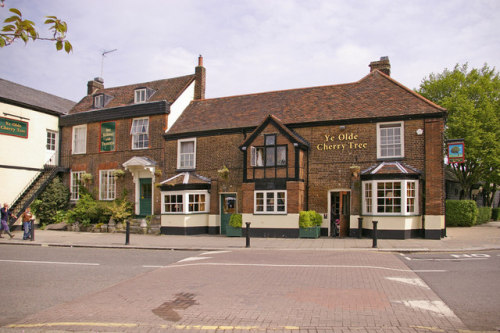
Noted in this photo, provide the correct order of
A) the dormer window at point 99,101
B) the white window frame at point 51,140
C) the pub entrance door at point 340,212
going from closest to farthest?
the pub entrance door at point 340,212 → the white window frame at point 51,140 → the dormer window at point 99,101

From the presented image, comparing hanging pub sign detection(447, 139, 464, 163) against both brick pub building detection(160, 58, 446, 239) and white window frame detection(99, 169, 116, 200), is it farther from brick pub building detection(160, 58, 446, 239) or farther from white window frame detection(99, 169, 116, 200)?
white window frame detection(99, 169, 116, 200)

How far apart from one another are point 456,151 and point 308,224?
813 cm

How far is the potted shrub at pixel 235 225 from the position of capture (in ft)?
68.2

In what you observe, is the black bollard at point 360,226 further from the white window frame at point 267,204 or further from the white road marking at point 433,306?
the white road marking at point 433,306

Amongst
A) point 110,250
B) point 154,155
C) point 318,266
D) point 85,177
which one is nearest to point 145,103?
point 154,155

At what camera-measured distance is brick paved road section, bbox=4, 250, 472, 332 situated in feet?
21.0

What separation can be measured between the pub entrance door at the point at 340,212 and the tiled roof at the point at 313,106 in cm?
387

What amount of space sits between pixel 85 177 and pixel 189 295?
20.4 m

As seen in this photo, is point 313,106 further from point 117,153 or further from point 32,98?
point 32,98

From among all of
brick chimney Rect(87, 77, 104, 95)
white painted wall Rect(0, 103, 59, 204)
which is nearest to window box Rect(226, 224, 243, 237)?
white painted wall Rect(0, 103, 59, 204)

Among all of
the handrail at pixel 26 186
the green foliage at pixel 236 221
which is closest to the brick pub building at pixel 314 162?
the green foliage at pixel 236 221

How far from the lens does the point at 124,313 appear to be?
7125mm

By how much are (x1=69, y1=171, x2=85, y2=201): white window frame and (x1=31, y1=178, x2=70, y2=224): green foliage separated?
0.52 m

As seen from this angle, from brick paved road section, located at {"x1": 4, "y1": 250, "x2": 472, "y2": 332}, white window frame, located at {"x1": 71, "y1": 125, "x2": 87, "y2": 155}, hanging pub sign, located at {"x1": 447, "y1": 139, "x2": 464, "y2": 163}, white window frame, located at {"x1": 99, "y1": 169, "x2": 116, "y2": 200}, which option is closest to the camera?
brick paved road section, located at {"x1": 4, "y1": 250, "x2": 472, "y2": 332}
